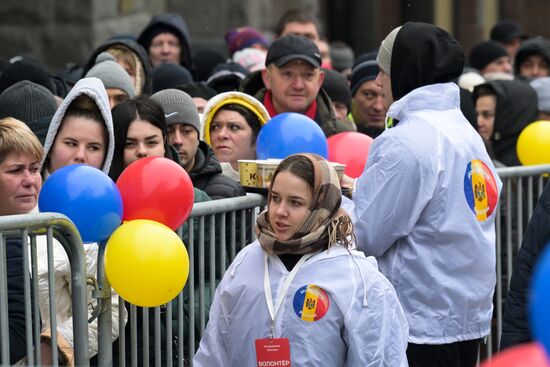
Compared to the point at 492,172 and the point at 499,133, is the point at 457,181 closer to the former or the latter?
the point at 492,172

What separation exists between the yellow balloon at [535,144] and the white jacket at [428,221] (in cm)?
215

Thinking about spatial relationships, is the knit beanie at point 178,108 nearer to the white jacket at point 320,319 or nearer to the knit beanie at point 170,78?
the white jacket at point 320,319

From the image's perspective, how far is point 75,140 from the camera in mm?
6078

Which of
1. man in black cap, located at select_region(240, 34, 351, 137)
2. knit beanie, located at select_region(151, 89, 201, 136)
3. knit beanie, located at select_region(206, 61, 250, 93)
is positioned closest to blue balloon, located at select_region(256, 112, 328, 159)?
knit beanie, located at select_region(151, 89, 201, 136)

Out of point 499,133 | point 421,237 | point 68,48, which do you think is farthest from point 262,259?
point 68,48

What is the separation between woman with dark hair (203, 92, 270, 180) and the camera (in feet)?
24.0

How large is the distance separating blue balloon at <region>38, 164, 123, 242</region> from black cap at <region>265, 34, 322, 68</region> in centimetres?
298

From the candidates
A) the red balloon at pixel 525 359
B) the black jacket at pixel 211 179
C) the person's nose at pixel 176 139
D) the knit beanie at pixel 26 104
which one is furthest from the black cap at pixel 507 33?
the red balloon at pixel 525 359

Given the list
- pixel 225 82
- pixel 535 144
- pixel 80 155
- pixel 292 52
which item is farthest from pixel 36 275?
pixel 225 82

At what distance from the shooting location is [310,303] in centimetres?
516

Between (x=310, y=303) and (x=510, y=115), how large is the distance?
428cm

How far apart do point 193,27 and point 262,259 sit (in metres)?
9.64

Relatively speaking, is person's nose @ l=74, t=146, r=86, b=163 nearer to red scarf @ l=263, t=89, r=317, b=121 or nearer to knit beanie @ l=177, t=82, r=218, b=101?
red scarf @ l=263, t=89, r=317, b=121

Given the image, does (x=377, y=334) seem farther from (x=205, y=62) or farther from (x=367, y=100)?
(x=205, y=62)
